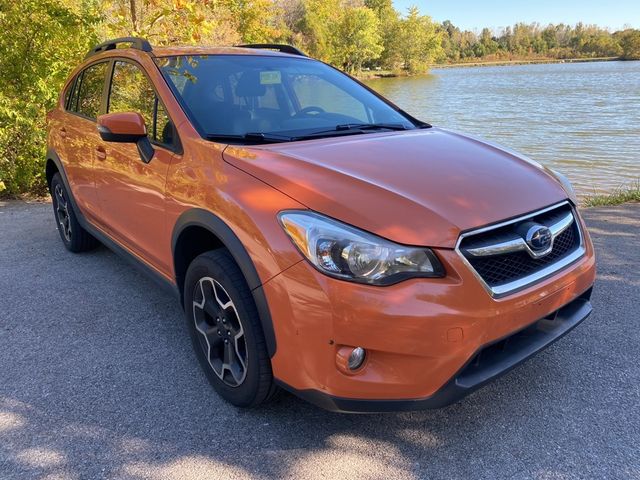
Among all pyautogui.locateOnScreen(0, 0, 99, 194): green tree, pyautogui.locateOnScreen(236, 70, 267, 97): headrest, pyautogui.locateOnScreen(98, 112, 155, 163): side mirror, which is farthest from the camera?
pyautogui.locateOnScreen(0, 0, 99, 194): green tree

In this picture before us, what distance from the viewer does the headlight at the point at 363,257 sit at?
6.50 ft

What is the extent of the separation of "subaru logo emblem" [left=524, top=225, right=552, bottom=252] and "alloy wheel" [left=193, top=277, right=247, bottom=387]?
1311mm

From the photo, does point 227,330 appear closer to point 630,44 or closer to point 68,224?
point 68,224

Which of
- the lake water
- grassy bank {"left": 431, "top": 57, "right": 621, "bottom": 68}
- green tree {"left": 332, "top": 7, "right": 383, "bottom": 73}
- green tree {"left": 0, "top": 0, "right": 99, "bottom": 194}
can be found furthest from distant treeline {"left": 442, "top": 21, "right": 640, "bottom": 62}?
green tree {"left": 0, "top": 0, "right": 99, "bottom": 194}

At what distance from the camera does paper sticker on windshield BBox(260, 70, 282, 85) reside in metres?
3.46

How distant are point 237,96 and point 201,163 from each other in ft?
2.48

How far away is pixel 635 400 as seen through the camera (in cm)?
260

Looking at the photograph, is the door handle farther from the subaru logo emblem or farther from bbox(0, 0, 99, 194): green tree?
bbox(0, 0, 99, 194): green tree

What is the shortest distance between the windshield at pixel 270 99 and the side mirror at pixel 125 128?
0.93 feet

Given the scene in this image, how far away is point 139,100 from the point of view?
11.1ft

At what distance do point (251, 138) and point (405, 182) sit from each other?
0.96 metres

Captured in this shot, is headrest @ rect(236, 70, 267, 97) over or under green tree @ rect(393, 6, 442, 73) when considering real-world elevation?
under

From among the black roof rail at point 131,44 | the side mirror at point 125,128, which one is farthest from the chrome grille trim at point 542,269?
the black roof rail at point 131,44

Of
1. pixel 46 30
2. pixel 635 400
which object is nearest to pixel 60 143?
pixel 46 30
